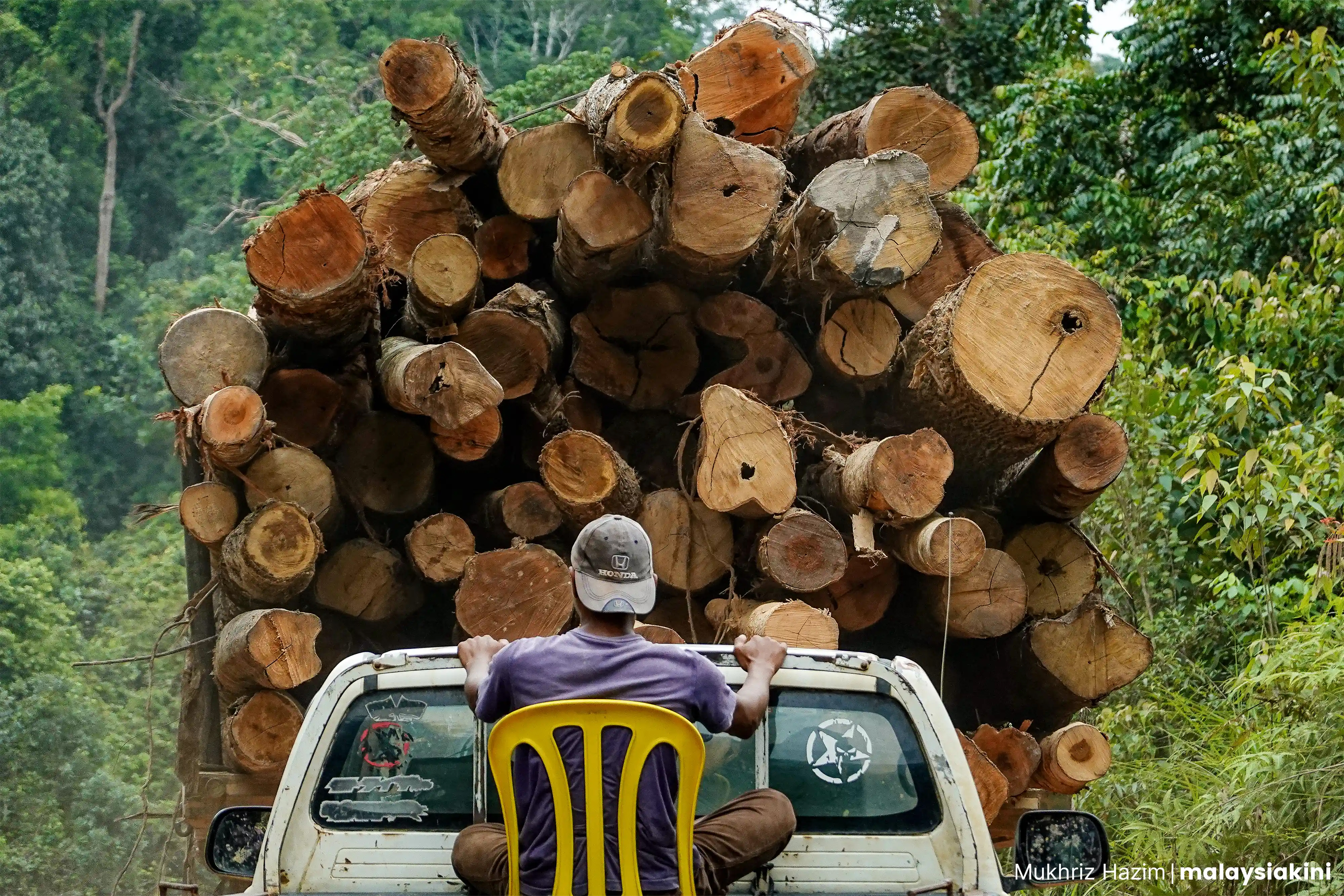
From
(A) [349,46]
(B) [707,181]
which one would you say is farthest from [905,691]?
(A) [349,46]

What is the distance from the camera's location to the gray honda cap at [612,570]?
8.94ft

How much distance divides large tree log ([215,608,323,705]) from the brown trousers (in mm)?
2072

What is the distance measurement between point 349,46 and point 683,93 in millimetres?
36288

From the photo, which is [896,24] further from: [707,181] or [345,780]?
[345,780]

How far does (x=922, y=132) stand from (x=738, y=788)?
340 cm

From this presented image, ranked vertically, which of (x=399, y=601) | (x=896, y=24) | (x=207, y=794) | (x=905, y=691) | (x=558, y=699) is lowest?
(x=896, y=24)

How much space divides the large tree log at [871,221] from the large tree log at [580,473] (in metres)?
1.04

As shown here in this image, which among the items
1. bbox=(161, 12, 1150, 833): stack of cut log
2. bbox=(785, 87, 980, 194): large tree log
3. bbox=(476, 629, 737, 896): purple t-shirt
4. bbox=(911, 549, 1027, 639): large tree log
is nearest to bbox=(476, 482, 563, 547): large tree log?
bbox=(161, 12, 1150, 833): stack of cut log

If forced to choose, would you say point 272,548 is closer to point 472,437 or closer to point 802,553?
point 472,437

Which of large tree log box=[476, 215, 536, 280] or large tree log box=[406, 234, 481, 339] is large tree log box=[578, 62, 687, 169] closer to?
large tree log box=[406, 234, 481, 339]

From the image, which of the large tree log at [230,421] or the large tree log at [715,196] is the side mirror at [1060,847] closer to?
the large tree log at [715,196]

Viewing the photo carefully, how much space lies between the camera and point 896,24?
1789 centimetres

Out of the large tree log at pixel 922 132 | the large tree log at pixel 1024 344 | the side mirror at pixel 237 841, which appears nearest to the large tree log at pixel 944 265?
the large tree log at pixel 922 132

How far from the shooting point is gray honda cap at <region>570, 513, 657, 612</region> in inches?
107
